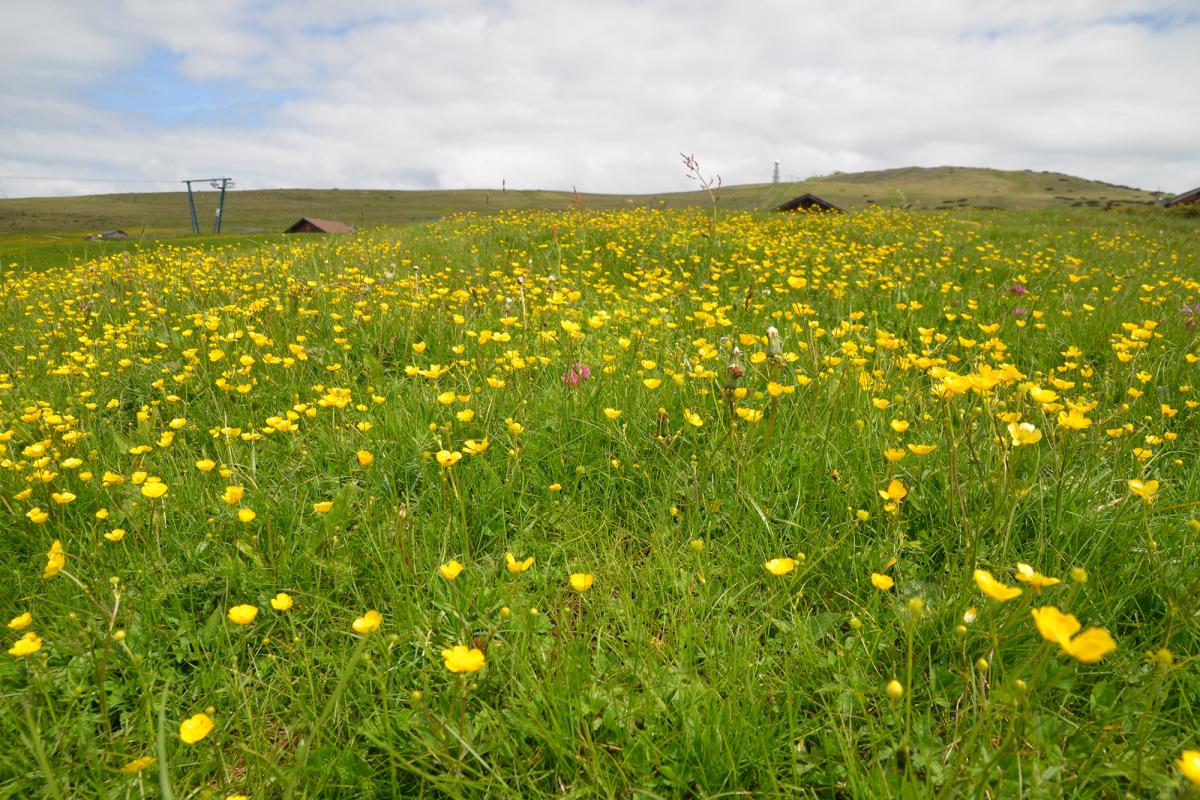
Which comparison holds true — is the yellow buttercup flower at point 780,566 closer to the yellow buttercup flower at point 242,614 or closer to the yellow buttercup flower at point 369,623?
the yellow buttercup flower at point 369,623

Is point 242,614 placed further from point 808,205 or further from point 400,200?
point 400,200


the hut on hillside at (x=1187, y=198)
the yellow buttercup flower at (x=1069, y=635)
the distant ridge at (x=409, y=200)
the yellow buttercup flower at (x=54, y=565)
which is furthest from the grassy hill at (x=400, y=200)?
the yellow buttercup flower at (x=54, y=565)

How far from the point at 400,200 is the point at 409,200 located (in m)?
1.82

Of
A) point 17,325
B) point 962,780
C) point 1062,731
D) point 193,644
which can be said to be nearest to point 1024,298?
point 1062,731

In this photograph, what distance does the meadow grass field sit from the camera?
4.28 ft

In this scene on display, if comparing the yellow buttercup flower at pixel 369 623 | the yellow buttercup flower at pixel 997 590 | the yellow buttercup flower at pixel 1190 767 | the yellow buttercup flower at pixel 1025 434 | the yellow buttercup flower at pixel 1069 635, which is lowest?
the yellow buttercup flower at pixel 369 623

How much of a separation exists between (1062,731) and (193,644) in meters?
2.27

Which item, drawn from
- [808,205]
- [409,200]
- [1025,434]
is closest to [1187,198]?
[808,205]

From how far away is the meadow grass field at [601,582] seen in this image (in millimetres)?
1304

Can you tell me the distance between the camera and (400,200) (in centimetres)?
11800

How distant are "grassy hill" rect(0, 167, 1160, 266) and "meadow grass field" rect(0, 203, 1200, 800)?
44.6 m

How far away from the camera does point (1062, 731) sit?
135cm

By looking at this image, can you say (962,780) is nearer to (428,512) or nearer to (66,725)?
(428,512)

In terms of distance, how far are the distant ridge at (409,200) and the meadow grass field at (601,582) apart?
45452mm
